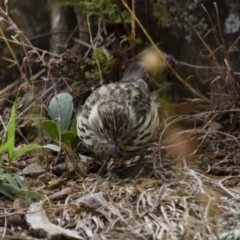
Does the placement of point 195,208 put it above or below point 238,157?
above

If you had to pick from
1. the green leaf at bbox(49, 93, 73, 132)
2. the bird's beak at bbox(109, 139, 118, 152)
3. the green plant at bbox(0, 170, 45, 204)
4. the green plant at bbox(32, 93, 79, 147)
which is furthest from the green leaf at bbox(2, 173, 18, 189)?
the green leaf at bbox(49, 93, 73, 132)

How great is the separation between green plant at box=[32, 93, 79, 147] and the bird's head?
0.91 feet

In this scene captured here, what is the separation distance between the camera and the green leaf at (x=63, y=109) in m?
5.34

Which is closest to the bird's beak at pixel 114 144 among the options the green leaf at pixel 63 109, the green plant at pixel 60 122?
the green plant at pixel 60 122

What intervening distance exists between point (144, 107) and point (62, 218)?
1.50 meters

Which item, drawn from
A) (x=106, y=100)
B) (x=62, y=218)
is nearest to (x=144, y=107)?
(x=106, y=100)

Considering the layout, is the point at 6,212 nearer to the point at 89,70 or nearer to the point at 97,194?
the point at 97,194

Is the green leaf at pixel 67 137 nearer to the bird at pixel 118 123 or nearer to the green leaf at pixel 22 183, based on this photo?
the bird at pixel 118 123

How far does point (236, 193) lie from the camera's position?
4.36 metres

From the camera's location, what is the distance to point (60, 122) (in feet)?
17.1

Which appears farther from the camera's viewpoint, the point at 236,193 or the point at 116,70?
the point at 116,70

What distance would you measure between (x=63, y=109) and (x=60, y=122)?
0.68 ft

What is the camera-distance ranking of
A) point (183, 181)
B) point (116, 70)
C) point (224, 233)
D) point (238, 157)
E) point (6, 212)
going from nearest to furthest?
point (224, 233) → point (6, 212) → point (183, 181) → point (238, 157) → point (116, 70)

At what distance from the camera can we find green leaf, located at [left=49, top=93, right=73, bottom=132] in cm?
534
